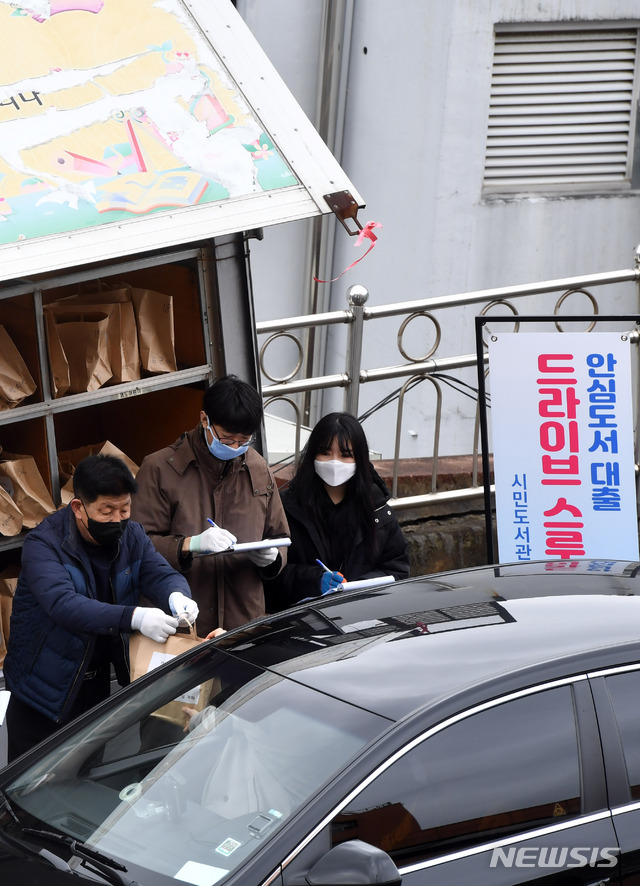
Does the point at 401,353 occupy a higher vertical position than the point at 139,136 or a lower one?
lower

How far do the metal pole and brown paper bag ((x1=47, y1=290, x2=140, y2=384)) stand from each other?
1528 mm

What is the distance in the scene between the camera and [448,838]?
→ 109 inches

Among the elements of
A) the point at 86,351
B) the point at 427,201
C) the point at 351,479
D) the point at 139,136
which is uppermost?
the point at 427,201

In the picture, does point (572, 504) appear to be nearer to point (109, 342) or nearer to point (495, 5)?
point (109, 342)

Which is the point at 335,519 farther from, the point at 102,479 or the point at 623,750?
the point at 623,750

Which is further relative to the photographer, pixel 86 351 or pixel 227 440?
pixel 86 351

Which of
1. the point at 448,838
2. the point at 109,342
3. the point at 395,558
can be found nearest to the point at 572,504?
the point at 395,558

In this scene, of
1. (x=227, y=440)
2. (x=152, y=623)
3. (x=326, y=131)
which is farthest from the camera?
(x=326, y=131)

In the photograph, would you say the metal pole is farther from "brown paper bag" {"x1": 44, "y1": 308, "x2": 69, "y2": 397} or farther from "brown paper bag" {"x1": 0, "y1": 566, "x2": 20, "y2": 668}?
"brown paper bag" {"x1": 0, "y1": 566, "x2": 20, "y2": 668}

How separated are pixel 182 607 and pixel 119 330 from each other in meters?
1.74

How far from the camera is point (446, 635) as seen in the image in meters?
3.26

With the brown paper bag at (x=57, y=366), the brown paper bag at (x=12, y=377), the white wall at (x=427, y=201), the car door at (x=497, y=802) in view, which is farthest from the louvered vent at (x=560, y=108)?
the car door at (x=497, y=802)

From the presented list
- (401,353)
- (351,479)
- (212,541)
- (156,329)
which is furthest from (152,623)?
(401,353)

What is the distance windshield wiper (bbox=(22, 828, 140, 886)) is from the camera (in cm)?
273
